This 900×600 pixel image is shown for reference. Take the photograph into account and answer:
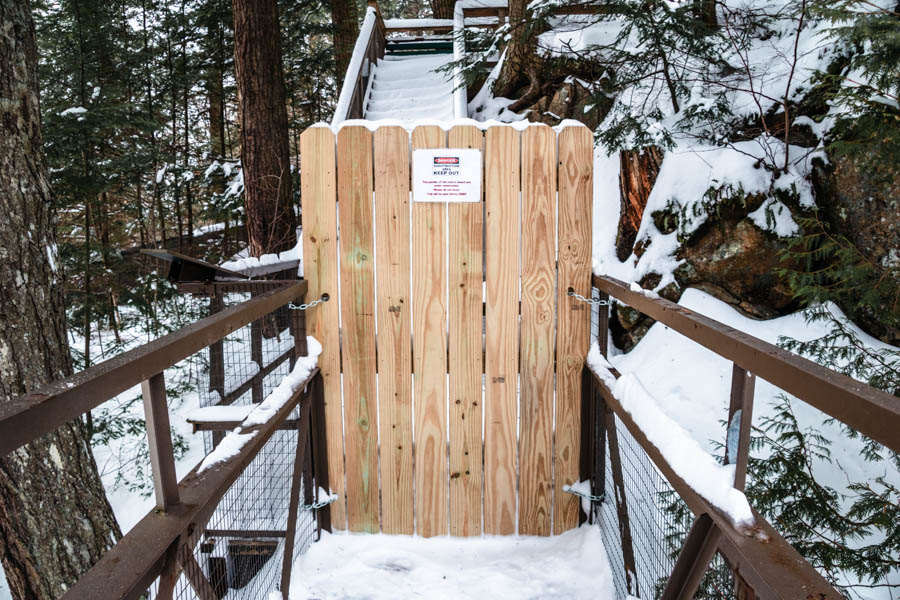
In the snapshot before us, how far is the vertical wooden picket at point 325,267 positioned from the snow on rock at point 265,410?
8cm

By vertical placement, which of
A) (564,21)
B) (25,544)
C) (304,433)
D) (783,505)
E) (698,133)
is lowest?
(25,544)

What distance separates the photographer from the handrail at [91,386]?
761 mm

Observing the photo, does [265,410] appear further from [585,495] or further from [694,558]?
[585,495]

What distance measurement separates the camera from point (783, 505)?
92.0 inches

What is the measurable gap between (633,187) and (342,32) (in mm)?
6754

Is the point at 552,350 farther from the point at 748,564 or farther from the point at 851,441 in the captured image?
the point at 851,441

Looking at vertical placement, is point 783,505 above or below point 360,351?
below

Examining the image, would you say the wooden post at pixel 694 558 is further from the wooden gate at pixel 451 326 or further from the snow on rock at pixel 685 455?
the wooden gate at pixel 451 326

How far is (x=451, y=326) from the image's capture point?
2.45 meters

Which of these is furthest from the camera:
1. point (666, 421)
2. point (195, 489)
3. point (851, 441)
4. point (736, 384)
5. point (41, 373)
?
point (851, 441)

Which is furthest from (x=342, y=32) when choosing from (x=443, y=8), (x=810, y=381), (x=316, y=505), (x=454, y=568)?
(x=810, y=381)

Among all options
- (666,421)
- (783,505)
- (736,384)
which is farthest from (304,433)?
(783,505)

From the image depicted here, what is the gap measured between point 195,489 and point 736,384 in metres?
1.30

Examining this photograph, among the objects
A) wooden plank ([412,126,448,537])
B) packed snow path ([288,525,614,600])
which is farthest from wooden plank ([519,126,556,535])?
wooden plank ([412,126,448,537])
